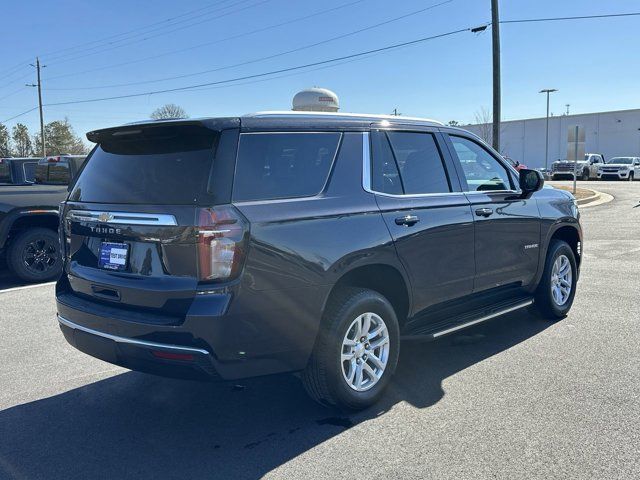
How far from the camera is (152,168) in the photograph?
3459mm

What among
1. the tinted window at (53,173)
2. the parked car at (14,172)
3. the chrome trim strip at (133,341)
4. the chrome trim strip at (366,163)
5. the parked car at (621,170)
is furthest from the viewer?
the parked car at (621,170)

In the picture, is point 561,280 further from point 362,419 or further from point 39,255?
point 39,255

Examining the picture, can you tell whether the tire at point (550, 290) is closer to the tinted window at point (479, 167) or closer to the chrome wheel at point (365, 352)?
the tinted window at point (479, 167)

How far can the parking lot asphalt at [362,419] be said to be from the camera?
3.12m

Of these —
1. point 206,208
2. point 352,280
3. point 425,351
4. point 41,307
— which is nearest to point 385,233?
point 352,280

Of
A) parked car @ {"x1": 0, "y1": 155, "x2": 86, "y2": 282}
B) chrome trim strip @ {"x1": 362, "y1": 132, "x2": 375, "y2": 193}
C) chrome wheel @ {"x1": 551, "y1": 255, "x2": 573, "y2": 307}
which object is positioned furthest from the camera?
parked car @ {"x1": 0, "y1": 155, "x2": 86, "y2": 282}

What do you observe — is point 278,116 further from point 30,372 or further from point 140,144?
point 30,372

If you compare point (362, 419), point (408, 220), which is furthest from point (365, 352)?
point (408, 220)

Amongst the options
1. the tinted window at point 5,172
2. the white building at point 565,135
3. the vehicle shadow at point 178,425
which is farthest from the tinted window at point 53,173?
the white building at point 565,135

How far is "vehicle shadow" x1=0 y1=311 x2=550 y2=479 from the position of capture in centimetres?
316

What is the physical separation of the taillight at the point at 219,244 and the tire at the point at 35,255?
6073mm

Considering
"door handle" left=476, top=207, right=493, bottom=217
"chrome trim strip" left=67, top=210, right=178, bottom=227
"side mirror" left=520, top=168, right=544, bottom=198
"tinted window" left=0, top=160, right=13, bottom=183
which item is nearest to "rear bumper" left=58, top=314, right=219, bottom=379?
"chrome trim strip" left=67, top=210, right=178, bottom=227

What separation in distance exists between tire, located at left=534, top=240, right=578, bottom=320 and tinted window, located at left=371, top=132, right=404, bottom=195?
2382mm

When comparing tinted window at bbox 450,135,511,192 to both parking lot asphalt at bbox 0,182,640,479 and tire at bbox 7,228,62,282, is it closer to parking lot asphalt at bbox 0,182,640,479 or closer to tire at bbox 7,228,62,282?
parking lot asphalt at bbox 0,182,640,479
